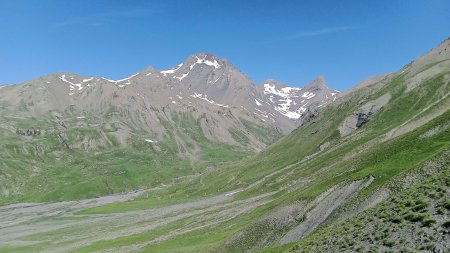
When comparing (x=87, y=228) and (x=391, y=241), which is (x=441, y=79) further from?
(x=391, y=241)

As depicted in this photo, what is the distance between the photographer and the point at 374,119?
199m

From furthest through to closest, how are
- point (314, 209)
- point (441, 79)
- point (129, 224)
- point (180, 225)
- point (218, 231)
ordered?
point (441, 79) → point (129, 224) → point (180, 225) → point (218, 231) → point (314, 209)

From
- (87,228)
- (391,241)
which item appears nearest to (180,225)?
(87,228)

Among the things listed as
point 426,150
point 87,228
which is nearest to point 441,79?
point 426,150

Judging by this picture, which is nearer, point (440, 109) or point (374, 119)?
point (440, 109)

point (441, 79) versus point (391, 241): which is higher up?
point (441, 79)

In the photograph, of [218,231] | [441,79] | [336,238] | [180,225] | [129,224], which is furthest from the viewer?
[441,79]

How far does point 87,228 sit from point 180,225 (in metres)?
55.8

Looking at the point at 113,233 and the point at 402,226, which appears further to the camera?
the point at 113,233

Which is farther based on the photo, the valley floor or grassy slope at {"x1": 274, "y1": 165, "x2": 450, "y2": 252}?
the valley floor

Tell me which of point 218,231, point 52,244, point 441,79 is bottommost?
point 218,231

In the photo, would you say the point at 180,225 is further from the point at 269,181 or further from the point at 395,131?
the point at 395,131

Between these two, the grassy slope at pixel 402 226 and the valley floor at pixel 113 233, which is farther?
the valley floor at pixel 113 233

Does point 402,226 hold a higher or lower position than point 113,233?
lower
